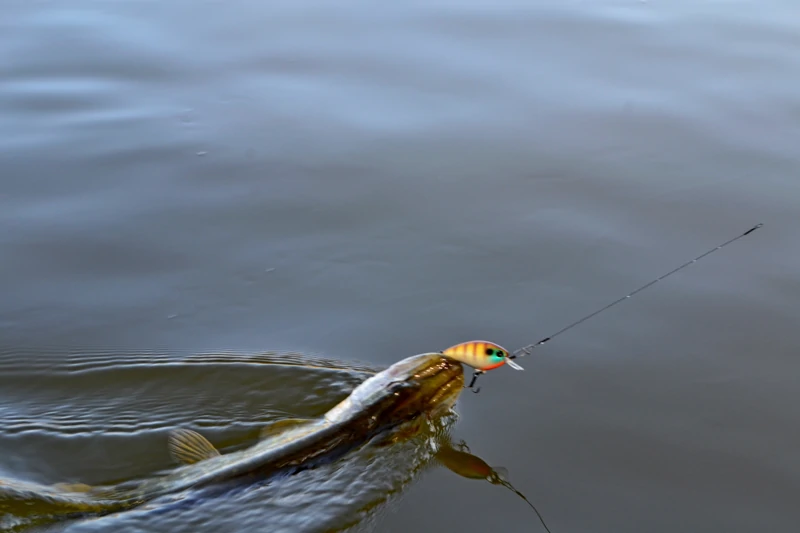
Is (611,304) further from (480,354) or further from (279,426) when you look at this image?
(279,426)

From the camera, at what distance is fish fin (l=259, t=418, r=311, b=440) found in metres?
4.20

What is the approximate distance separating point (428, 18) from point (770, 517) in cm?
589

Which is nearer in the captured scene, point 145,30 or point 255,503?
point 255,503

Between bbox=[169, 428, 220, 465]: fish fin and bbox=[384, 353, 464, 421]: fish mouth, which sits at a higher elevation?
bbox=[384, 353, 464, 421]: fish mouth

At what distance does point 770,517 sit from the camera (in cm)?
387

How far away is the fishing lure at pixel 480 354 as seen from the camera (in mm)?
4035

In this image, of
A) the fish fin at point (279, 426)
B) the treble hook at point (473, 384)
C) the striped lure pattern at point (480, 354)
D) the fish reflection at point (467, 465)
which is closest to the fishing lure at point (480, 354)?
the striped lure pattern at point (480, 354)

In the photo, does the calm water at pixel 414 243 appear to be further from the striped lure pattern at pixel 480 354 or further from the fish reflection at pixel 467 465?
the striped lure pattern at pixel 480 354

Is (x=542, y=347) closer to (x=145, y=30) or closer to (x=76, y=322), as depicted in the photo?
(x=76, y=322)

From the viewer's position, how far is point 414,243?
5.61 m

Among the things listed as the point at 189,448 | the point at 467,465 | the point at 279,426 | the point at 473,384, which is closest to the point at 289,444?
the point at 279,426

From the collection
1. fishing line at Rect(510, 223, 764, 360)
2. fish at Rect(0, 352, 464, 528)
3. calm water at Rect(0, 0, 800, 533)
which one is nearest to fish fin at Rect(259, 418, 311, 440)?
fish at Rect(0, 352, 464, 528)

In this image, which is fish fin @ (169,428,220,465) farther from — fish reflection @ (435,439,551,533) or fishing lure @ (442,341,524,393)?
fishing lure @ (442,341,524,393)

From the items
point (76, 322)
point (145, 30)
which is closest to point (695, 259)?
point (76, 322)
